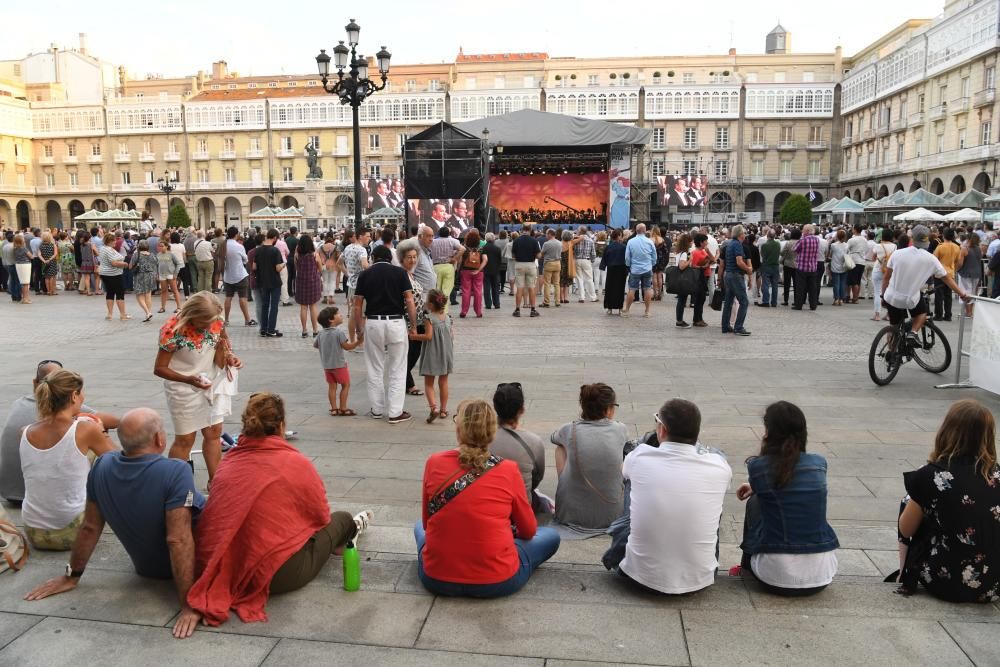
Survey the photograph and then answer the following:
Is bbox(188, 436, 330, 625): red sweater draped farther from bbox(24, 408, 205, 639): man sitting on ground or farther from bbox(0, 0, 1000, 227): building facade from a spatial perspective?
bbox(0, 0, 1000, 227): building facade

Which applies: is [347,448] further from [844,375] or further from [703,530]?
[844,375]

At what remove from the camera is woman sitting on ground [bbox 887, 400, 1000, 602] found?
315 cm

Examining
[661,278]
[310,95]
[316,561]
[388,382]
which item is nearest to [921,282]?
[388,382]

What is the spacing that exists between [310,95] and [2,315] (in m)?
54.2

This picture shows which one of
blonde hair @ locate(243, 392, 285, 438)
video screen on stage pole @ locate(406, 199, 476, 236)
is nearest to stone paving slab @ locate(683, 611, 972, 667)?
blonde hair @ locate(243, 392, 285, 438)

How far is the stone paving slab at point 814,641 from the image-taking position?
283 cm

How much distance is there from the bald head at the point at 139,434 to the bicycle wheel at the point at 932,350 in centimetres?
750

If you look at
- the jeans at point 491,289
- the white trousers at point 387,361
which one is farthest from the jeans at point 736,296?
the white trousers at point 387,361

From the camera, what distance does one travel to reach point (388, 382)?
6594 mm

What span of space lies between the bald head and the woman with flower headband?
1281mm

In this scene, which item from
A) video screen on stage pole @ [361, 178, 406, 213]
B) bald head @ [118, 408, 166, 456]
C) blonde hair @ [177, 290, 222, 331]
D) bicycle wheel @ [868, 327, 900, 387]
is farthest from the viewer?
video screen on stage pole @ [361, 178, 406, 213]

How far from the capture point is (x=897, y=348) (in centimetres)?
789

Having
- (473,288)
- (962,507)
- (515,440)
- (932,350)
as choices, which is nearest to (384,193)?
(473,288)

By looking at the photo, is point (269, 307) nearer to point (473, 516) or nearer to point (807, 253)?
point (473, 516)
